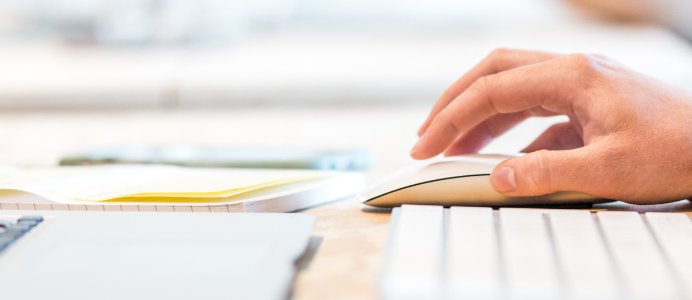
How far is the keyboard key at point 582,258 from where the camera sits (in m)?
0.23

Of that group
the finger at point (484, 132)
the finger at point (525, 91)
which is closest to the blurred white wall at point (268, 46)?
the finger at point (484, 132)

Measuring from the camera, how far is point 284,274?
0.26 metres

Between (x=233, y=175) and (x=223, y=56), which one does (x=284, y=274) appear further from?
(x=223, y=56)

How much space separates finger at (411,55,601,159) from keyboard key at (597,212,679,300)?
0.46 ft

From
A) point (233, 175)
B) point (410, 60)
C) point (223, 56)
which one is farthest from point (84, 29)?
point (233, 175)

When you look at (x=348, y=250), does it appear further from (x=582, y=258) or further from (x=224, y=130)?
(x=224, y=130)

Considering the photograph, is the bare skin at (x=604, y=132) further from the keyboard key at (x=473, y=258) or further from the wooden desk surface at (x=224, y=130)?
the wooden desk surface at (x=224, y=130)

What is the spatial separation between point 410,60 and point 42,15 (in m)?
1.29

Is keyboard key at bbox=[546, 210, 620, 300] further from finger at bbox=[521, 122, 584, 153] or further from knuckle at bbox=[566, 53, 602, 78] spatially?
finger at bbox=[521, 122, 584, 153]

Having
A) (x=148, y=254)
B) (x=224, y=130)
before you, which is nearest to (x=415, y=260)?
(x=148, y=254)

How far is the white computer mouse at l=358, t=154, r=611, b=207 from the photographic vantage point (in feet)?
1.46

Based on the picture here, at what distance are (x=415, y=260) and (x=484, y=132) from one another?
40 centimetres

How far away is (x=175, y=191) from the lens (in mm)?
452

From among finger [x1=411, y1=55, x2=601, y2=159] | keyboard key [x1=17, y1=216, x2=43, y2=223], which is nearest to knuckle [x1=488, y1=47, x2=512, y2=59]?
finger [x1=411, y1=55, x2=601, y2=159]
